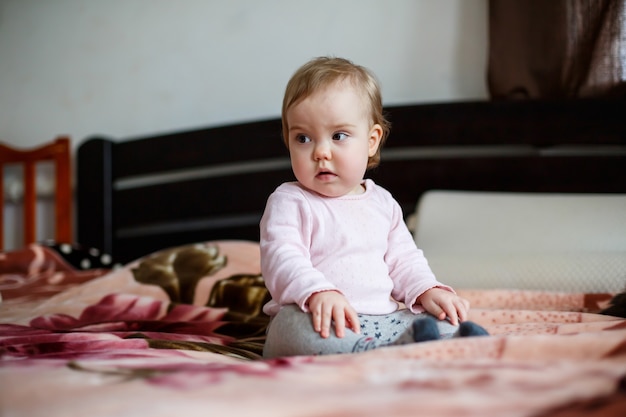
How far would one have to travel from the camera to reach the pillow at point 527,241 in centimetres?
121

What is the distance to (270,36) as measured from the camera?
6.96ft

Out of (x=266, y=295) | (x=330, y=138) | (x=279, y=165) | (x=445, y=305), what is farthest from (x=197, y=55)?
(x=445, y=305)

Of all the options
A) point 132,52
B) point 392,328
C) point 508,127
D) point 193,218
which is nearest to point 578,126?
point 508,127

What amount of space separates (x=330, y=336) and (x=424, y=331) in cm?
13

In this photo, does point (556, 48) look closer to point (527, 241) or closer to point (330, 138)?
point (527, 241)

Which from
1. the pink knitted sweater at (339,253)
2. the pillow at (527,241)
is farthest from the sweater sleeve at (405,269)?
the pillow at (527,241)

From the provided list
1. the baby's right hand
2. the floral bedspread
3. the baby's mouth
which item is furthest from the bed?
the baby's mouth

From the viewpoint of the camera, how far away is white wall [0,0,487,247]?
194 cm

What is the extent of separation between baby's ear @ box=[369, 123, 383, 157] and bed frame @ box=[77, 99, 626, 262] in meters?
0.43

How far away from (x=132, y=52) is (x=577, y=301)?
1901mm

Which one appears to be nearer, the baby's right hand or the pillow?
the baby's right hand

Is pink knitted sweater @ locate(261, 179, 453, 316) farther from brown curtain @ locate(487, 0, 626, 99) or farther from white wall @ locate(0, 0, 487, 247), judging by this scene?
white wall @ locate(0, 0, 487, 247)

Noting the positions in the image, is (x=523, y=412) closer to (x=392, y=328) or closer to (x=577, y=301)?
(x=392, y=328)

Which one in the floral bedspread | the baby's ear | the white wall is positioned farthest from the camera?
the white wall
